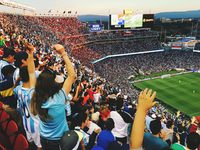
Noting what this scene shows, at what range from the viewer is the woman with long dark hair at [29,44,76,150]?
3502 millimetres

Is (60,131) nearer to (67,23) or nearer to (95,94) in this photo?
(95,94)

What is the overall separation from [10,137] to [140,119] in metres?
2.51

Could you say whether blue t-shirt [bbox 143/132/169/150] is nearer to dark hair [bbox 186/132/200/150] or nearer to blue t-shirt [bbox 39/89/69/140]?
dark hair [bbox 186/132/200/150]

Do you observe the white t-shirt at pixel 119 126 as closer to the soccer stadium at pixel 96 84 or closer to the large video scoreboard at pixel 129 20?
the soccer stadium at pixel 96 84

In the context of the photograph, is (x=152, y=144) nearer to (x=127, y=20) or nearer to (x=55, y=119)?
(x=55, y=119)

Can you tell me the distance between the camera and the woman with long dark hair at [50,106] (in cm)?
350

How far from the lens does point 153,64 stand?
55.1 meters

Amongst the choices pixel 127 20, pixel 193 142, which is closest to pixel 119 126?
pixel 193 142

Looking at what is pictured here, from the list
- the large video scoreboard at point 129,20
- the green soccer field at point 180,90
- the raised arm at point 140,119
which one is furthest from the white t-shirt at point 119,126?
the large video scoreboard at point 129,20

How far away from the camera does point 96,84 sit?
16.5 m

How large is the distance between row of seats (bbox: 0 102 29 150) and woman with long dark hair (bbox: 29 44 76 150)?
1.07 ft

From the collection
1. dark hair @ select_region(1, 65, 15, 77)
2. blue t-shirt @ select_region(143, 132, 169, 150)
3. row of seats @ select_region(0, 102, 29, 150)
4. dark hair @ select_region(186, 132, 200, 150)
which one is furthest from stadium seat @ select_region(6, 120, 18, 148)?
dark hair @ select_region(186, 132, 200, 150)

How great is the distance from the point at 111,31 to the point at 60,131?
58133mm

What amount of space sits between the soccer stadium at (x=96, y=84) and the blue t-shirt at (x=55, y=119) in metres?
0.01
